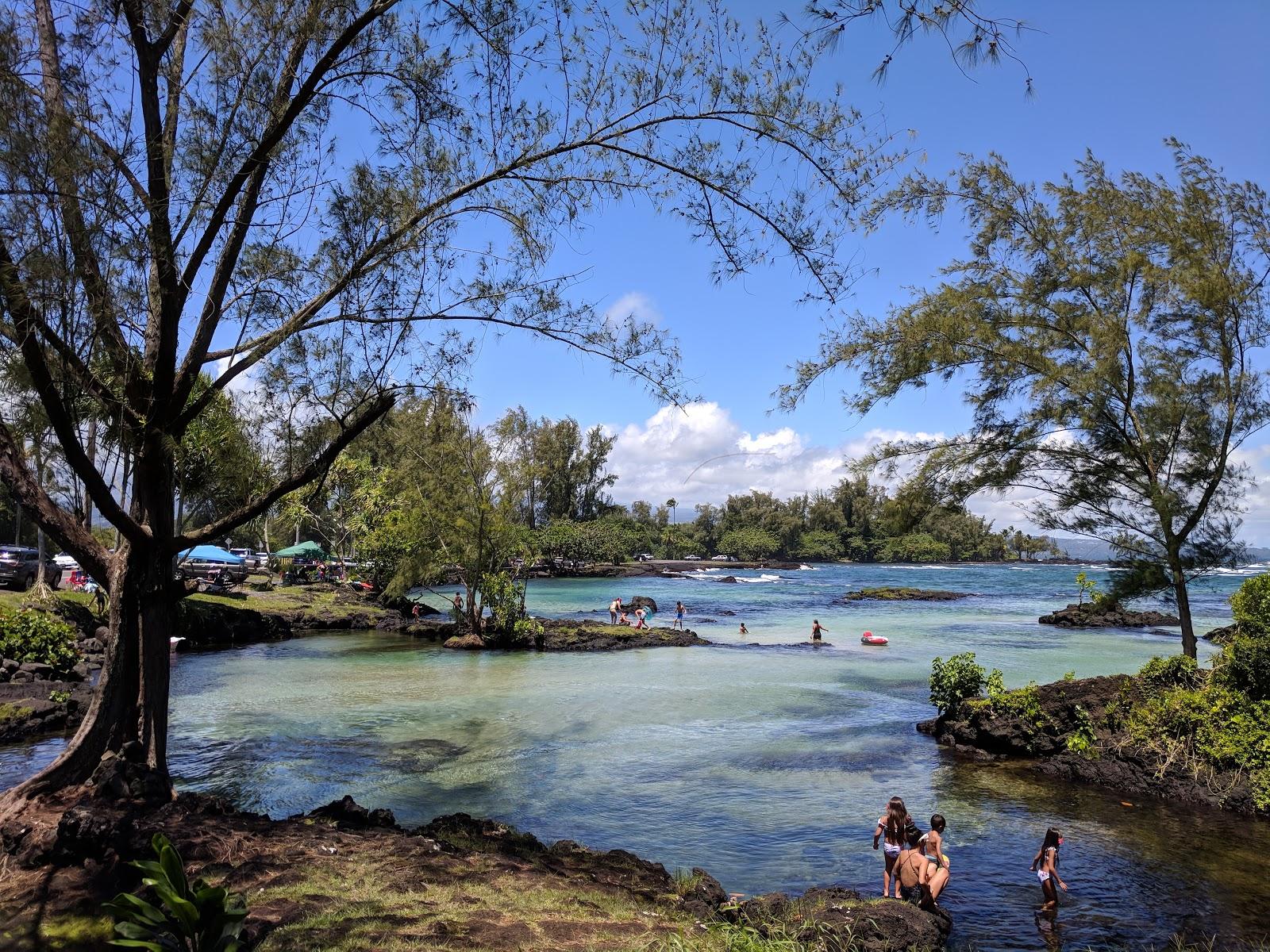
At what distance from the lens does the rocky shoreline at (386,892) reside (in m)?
5.43

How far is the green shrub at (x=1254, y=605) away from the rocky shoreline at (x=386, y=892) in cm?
776

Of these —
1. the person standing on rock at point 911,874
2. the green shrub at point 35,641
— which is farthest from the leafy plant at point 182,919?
the green shrub at point 35,641

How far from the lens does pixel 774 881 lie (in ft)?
28.6

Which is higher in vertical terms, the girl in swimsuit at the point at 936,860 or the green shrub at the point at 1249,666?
the green shrub at the point at 1249,666

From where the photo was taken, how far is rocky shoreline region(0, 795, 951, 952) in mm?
5430

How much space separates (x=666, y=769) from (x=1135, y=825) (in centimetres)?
689

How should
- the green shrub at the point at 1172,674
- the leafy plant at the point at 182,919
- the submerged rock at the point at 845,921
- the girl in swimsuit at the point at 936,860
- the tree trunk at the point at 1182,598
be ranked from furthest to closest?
1. the tree trunk at the point at 1182,598
2. the green shrub at the point at 1172,674
3. the girl in swimsuit at the point at 936,860
4. the submerged rock at the point at 845,921
5. the leafy plant at the point at 182,919

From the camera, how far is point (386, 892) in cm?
612

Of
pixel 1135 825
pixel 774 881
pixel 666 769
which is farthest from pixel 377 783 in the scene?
pixel 1135 825

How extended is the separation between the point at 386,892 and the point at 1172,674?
42.1 feet

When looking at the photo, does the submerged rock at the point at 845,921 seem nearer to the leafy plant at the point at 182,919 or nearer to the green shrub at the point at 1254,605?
the leafy plant at the point at 182,919

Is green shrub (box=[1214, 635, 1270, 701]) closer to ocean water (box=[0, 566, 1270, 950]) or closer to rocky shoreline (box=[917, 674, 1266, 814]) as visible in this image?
rocky shoreline (box=[917, 674, 1266, 814])

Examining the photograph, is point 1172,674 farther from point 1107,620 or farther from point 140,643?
point 1107,620

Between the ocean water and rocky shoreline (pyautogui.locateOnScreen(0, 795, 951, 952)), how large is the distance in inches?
70.5
